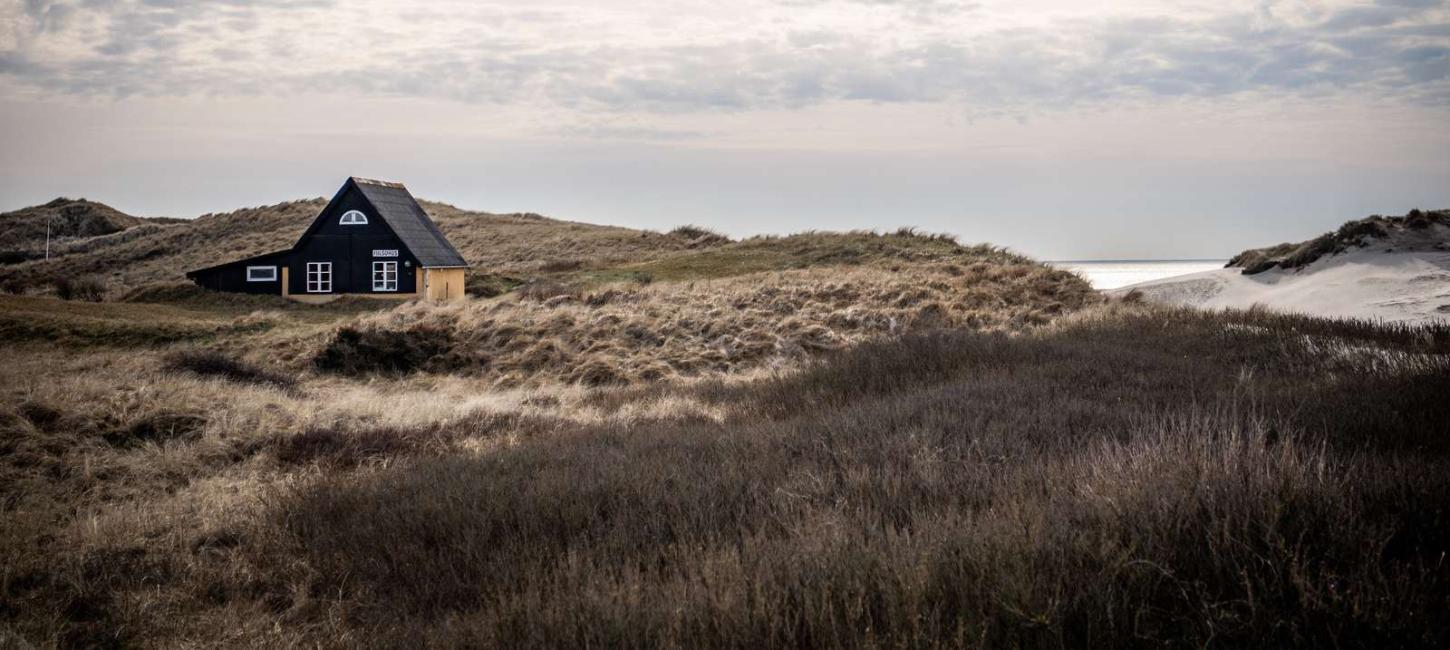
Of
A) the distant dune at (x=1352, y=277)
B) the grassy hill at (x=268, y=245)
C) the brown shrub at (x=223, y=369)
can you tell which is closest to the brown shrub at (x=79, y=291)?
the grassy hill at (x=268, y=245)

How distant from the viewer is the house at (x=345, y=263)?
3919 centimetres

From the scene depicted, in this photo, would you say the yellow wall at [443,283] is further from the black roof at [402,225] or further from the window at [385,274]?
the window at [385,274]

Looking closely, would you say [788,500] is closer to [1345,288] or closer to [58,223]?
[1345,288]

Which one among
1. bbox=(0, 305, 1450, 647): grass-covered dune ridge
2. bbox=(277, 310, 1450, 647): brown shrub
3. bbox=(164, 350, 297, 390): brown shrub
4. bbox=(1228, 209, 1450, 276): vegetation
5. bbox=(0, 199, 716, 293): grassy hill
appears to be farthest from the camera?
bbox=(0, 199, 716, 293): grassy hill

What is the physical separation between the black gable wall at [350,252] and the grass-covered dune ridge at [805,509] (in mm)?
28458

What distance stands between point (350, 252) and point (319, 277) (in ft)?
6.48

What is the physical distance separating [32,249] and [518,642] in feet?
294

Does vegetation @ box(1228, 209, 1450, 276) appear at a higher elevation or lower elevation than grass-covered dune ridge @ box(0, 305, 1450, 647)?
higher

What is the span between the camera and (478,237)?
62.4 m

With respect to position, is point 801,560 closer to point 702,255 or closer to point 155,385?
point 155,385

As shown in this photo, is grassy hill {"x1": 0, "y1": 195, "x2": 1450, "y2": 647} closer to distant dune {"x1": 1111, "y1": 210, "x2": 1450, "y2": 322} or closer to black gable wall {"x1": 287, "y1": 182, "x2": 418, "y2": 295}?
distant dune {"x1": 1111, "y1": 210, "x2": 1450, "y2": 322}

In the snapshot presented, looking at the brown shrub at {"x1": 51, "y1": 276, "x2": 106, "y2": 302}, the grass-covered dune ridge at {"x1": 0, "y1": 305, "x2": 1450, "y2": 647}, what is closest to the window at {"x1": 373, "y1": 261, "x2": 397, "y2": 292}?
the brown shrub at {"x1": 51, "y1": 276, "x2": 106, "y2": 302}

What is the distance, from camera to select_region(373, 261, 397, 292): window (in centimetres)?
3938

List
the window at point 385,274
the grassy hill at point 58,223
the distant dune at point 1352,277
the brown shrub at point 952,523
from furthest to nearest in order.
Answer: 1. the grassy hill at point 58,223
2. the window at point 385,274
3. the distant dune at point 1352,277
4. the brown shrub at point 952,523
